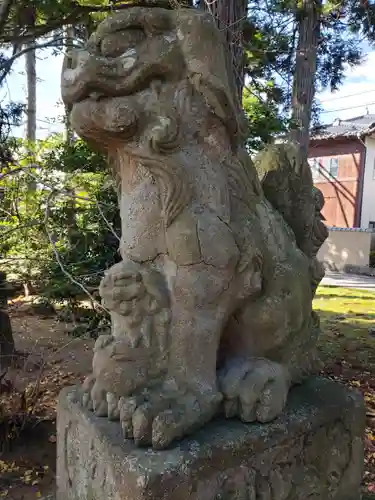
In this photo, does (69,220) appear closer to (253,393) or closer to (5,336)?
(5,336)

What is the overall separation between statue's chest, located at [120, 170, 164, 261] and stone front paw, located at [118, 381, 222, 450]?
1.16 feet

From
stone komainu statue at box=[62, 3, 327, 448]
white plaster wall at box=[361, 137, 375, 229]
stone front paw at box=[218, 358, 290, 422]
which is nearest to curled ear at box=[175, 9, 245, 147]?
stone komainu statue at box=[62, 3, 327, 448]

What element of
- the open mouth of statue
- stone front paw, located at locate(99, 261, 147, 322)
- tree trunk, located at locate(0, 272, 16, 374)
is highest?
the open mouth of statue

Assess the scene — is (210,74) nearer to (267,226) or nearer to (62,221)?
(267,226)

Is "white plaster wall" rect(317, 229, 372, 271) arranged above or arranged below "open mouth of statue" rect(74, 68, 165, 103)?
below

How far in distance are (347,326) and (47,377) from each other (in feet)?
12.9

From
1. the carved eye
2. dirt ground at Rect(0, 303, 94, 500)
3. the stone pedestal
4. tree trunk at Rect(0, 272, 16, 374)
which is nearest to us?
the stone pedestal

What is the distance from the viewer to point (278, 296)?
1.39 meters

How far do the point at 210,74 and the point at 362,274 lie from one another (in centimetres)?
1476

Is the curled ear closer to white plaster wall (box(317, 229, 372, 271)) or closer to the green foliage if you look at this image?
the green foliage

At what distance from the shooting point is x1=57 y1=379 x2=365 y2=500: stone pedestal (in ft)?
3.63

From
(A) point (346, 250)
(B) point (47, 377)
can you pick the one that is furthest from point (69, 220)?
(A) point (346, 250)

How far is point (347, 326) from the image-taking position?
20.4ft

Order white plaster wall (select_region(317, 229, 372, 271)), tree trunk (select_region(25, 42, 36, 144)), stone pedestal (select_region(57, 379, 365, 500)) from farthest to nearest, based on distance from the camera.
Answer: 1. white plaster wall (select_region(317, 229, 372, 271))
2. tree trunk (select_region(25, 42, 36, 144))
3. stone pedestal (select_region(57, 379, 365, 500))
